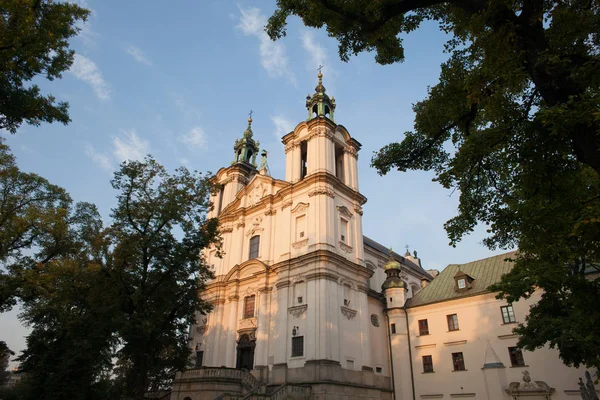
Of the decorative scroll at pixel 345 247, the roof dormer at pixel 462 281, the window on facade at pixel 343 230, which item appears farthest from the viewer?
A: the window on facade at pixel 343 230

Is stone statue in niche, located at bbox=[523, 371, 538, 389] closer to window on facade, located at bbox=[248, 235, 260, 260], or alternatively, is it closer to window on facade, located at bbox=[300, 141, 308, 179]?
window on facade, located at bbox=[248, 235, 260, 260]

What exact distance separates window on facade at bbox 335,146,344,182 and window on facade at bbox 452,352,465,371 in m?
14.6

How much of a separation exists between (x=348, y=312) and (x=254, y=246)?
362 inches

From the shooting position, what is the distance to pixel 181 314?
16.9 metres

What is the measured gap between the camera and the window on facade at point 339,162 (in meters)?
31.8

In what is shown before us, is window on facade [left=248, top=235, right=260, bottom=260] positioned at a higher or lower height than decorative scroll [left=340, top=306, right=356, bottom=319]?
higher

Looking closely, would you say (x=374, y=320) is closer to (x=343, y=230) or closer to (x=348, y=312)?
(x=348, y=312)

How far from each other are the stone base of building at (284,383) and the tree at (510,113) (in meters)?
13.9

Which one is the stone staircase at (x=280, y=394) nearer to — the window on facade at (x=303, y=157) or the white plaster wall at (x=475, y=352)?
the white plaster wall at (x=475, y=352)

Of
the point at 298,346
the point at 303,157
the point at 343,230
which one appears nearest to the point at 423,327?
the point at 343,230

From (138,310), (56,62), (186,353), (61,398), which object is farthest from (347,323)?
(56,62)

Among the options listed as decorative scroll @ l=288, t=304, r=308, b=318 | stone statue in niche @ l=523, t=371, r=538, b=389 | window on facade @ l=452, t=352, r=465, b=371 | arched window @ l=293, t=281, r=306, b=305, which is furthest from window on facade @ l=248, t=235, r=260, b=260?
stone statue in niche @ l=523, t=371, r=538, b=389

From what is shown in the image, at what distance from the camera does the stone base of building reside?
69.6 feet

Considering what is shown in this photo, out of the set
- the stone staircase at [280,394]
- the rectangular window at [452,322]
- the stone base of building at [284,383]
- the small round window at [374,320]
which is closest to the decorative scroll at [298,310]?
the stone base of building at [284,383]
